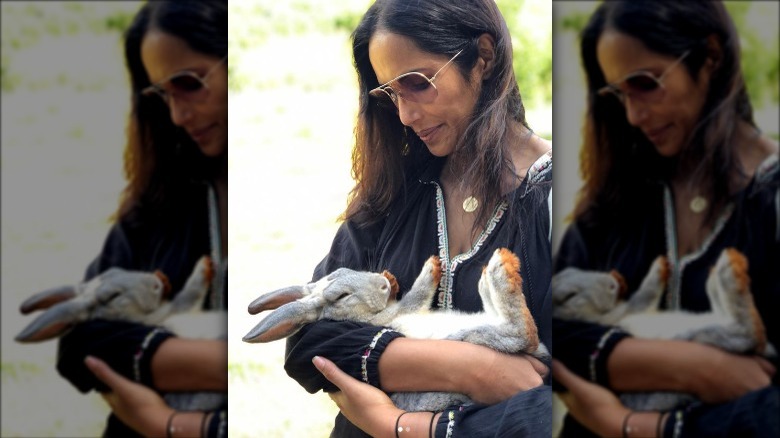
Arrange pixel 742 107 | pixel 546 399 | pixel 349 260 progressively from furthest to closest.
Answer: pixel 349 260 < pixel 546 399 < pixel 742 107

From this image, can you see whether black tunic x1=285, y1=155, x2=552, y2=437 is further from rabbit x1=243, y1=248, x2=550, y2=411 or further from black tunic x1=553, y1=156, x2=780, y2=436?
black tunic x1=553, y1=156, x2=780, y2=436

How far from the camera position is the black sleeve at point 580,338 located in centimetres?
366

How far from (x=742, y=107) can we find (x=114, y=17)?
2.20m

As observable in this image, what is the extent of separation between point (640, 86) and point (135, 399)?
2139mm

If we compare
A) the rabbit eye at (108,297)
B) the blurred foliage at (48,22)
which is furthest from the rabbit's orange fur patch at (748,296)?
the blurred foliage at (48,22)

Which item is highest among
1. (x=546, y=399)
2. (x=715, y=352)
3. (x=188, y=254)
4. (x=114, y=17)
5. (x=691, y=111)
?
(x=114, y=17)

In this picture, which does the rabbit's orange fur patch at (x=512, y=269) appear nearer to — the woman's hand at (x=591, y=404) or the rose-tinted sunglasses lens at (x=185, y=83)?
the woman's hand at (x=591, y=404)

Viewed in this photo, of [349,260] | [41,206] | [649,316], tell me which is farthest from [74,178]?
[649,316]

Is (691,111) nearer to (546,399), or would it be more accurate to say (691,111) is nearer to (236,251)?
(546,399)

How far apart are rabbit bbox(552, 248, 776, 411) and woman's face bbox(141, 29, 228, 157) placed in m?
1.41

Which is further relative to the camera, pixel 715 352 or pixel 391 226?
pixel 391 226

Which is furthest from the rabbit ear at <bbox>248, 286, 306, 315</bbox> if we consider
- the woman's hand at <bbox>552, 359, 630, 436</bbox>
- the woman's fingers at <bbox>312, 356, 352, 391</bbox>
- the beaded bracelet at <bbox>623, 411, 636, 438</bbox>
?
the beaded bracelet at <bbox>623, 411, 636, 438</bbox>

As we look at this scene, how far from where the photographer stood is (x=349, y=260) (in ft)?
12.7

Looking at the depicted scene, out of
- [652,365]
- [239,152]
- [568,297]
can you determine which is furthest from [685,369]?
[239,152]
